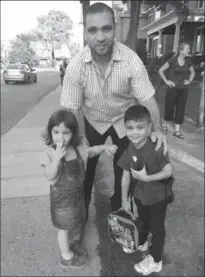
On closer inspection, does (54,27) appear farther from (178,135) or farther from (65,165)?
(65,165)

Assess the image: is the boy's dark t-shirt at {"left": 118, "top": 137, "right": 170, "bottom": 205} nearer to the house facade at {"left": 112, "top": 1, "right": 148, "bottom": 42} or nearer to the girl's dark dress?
the girl's dark dress

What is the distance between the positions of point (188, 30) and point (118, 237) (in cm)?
1824

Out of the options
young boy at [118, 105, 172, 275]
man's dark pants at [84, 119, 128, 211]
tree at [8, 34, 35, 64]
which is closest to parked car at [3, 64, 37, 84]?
man's dark pants at [84, 119, 128, 211]

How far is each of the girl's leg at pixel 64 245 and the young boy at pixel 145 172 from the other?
543mm

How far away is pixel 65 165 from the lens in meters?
2.04

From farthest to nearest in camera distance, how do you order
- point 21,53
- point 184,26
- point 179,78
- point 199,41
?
point 21,53 < point 184,26 < point 199,41 < point 179,78

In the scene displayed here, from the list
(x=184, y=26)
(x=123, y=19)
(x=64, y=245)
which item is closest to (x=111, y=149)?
(x=64, y=245)

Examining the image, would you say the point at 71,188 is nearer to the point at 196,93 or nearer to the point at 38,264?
the point at 38,264

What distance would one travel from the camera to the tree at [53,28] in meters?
72.4

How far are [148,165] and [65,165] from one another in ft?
1.89

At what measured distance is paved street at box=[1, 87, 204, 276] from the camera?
253 cm

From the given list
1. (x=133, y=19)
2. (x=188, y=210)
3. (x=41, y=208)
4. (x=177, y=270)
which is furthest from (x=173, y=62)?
(x=133, y=19)

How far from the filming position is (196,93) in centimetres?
1041

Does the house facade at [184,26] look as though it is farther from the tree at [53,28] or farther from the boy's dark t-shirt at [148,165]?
the tree at [53,28]
